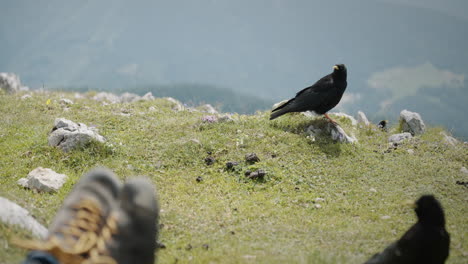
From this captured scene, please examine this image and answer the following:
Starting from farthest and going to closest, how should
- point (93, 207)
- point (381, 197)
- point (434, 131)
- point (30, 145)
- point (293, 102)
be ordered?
point (434, 131) → point (293, 102) → point (30, 145) → point (381, 197) → point (93, 207)

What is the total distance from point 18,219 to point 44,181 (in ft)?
7.39

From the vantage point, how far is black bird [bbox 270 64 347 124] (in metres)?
9.44

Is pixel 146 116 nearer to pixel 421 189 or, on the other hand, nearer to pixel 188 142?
pixel 188 142

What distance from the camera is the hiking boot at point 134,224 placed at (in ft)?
9.60

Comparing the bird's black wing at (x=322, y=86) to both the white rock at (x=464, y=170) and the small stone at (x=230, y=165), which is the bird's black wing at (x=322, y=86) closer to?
the small stone at (x=230, y=165)

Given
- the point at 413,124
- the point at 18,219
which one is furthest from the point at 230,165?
the point at 413,124

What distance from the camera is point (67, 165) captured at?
779 centimetres

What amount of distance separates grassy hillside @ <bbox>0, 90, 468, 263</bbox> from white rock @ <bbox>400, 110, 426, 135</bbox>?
417mm

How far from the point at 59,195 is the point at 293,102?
610cm

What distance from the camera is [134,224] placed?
295cm

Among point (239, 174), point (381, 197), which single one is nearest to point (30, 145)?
point (239, 174)

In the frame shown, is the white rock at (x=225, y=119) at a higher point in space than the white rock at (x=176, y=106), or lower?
lower

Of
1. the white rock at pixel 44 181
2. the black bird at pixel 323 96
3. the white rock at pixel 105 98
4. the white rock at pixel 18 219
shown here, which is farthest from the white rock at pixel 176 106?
the white rock at pixel 18 219

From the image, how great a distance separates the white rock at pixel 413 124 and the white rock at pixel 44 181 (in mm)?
10050
